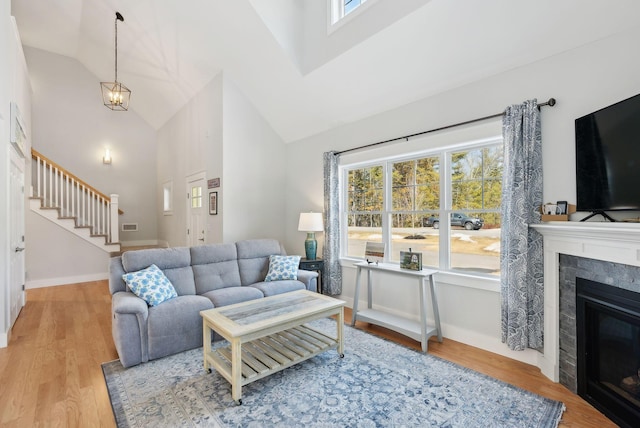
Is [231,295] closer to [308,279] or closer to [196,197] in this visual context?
[308,279]

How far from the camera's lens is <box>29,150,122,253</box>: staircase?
574 centimetres

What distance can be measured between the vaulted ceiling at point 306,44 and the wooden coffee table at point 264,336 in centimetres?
266

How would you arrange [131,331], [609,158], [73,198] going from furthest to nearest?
[73,198] → [131,331] → [609,158]

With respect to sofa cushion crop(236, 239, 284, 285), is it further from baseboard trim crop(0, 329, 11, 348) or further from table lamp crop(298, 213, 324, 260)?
baseboard trim crop(0, 329, 11, 348)

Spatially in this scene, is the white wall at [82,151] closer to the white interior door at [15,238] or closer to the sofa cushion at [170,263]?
the white interior door at [15,238]

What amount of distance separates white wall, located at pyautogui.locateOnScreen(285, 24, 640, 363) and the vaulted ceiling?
0.12 meters

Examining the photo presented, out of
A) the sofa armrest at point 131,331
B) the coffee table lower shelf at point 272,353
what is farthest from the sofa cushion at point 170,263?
the coffee table lower shelf at point 272,353

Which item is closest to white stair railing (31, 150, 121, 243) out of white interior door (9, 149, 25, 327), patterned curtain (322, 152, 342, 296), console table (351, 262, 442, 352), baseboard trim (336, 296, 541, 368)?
white interior door (9, 149, 25, 327)

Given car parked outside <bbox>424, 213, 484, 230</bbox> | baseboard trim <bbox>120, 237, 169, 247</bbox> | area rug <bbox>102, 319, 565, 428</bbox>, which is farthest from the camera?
baseboard trim <bbox>120, 237, 169, 247</bbox>

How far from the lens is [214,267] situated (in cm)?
389

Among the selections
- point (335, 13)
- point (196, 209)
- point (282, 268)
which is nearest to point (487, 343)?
point (282, 268)

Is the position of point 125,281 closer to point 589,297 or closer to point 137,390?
point 137,390

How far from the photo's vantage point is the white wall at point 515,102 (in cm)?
230

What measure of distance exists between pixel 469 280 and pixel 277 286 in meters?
2.21
